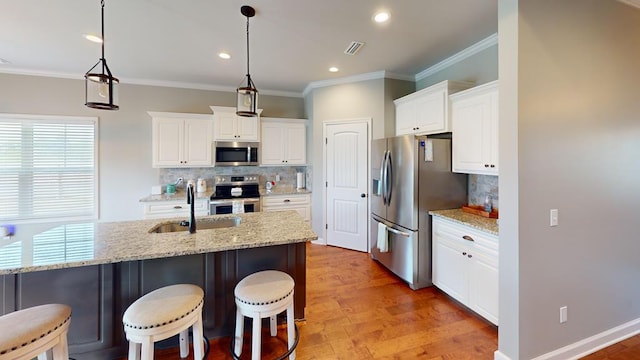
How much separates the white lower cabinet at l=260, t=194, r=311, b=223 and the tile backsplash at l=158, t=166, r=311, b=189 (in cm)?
37

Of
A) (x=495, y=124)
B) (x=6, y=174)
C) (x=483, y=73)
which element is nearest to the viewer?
(x=495, y=124)

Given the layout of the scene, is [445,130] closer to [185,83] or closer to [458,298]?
[458,298]

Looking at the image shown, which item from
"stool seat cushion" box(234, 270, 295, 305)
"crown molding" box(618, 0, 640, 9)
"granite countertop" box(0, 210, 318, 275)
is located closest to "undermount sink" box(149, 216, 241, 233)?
"granite countertop" box(0, 210, 318, 275)

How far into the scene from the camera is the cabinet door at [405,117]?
3652mm

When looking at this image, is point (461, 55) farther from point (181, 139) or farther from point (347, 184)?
point (181, 139)

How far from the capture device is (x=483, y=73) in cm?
305

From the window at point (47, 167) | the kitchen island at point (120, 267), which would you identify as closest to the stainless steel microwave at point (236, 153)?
the window at point (47, 167)

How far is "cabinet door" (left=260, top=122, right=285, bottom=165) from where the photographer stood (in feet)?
15.7

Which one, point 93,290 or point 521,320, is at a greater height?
point 93,290

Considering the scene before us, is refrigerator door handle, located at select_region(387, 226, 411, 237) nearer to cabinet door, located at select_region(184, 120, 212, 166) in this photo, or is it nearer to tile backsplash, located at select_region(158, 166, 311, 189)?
tile backsplash, located at select_region(158, 166, 311, 189)

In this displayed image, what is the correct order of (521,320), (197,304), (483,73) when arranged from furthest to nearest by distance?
(483,73) → (521,320) → (197,304)

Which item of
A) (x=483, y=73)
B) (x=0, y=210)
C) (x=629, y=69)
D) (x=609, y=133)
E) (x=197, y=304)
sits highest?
(x=483, y=73)

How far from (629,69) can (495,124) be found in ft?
3.10

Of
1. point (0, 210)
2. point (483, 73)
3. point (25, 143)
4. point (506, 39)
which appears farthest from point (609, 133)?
point (0, 210)
